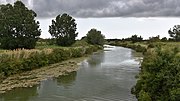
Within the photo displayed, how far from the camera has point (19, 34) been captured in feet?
169

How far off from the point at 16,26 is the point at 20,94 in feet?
99.0

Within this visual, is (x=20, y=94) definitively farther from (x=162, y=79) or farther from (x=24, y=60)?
(x=24, y=60)

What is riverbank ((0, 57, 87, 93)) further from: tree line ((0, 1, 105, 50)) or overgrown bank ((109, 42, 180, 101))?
tree line ((0, 1, 105, 50))

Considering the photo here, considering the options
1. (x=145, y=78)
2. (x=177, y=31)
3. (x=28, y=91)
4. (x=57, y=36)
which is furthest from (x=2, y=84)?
(x=177, y=31)

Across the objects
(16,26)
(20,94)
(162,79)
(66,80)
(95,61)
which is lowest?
(20,94)

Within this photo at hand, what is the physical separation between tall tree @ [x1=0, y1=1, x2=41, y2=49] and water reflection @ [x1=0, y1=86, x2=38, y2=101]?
92.5 feet

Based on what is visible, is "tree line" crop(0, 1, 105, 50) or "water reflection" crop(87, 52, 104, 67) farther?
"tree line" crop(0, 1, 105, 50)

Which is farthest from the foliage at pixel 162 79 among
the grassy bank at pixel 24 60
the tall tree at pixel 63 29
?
the tall tree at pixel 63 29

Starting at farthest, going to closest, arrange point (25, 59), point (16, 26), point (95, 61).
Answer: point (16, 26) → point (95, 61) → point (25, 59)

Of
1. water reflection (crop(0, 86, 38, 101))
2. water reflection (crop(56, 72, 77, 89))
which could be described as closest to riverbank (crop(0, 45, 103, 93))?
water reflection (crop(0, 86, 38, 101))

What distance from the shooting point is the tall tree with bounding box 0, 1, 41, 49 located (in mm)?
50359

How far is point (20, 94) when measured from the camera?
21984 millimetres

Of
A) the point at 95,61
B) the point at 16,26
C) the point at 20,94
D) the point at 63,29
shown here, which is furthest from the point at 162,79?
the point at 63,29

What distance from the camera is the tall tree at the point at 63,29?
236 feet
